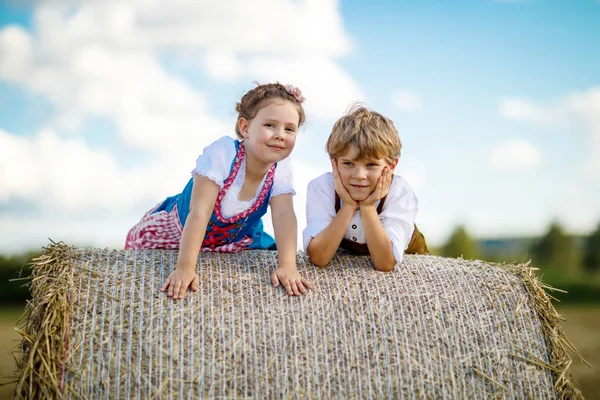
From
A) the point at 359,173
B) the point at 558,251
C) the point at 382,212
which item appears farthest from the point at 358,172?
the point at 558,251

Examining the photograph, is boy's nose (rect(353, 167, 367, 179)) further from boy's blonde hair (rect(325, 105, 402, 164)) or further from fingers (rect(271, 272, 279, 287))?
fingers (rect(271, 272, 279, 287))

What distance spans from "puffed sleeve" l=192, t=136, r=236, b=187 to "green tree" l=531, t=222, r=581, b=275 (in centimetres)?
949

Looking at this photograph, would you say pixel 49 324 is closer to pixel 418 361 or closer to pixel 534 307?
pixel 418 361

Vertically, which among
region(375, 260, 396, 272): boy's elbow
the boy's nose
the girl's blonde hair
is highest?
the girl's blonde hair

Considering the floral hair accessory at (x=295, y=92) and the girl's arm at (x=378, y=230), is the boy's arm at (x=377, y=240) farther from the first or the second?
the floral hair accessory at (x=295, y=92)

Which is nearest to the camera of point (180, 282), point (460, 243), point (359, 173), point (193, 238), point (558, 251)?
point (180, 282)

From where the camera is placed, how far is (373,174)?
10.2 ft

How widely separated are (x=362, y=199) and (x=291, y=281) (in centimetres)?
57

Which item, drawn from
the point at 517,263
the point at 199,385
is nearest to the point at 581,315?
the point at 517,263

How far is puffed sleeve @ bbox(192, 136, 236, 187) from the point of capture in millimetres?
3197

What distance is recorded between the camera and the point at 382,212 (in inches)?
129

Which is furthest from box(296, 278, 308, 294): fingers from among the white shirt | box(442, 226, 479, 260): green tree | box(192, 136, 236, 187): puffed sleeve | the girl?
box(442, 226, 479, 260): green tree

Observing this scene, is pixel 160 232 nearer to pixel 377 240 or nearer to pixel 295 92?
pixel 295 92

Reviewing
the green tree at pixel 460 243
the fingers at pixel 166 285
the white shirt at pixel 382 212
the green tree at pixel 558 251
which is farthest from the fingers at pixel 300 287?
the green tree at pixel 558 251
